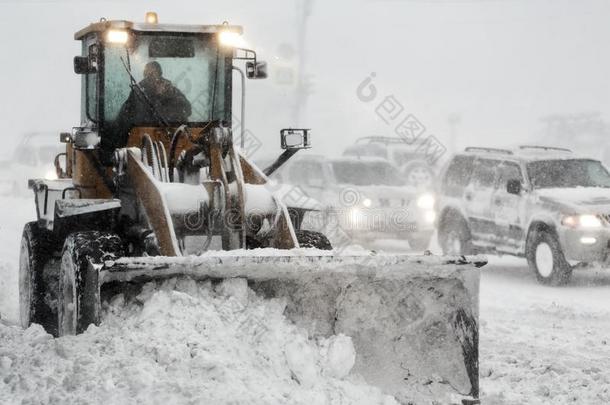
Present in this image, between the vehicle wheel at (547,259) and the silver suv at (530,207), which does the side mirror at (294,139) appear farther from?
the vehicle wheel at (547,259)

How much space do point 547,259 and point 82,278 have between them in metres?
7.86

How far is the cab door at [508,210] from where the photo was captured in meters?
13.2

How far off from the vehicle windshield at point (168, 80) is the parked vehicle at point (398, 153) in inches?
579

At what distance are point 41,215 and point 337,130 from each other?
53.1m

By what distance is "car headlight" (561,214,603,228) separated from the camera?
1188cm

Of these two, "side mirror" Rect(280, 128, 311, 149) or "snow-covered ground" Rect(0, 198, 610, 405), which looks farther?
"side mirror" Rect(280, 128, 311, 149)

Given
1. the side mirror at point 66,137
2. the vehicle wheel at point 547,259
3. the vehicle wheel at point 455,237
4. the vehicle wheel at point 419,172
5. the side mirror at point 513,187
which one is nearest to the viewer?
the side mirror at point 66,137

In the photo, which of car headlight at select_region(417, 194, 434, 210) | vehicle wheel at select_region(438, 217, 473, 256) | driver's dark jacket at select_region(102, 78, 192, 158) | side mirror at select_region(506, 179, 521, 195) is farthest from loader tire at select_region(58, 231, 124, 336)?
car headlight at select_region(417, 194, 434, 210)

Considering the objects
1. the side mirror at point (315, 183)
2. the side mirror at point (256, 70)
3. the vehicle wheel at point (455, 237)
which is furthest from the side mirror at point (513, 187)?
the side mirror at point (256, 70)

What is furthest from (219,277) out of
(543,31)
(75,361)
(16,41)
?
(16,41)

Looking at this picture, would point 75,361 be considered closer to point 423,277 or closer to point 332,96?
point 423,277

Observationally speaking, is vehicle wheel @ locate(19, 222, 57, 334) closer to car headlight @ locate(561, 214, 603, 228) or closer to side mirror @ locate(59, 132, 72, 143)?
side mirror @ locate(59, 132, 72, 143)

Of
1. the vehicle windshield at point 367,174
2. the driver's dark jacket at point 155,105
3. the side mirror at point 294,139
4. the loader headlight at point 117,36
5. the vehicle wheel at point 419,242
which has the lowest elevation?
the vehicle wheel at point 419,242

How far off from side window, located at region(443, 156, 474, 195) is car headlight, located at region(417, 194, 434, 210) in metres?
0.69
